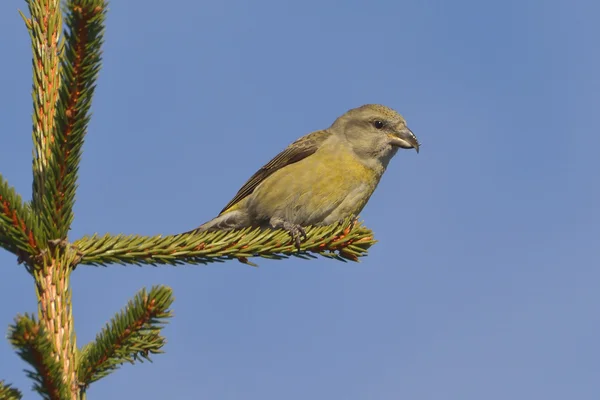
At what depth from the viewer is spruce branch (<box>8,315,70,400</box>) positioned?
2010 mm

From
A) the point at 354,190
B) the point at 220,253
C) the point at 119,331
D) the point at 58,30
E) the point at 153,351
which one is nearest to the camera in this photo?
the point at 119,331

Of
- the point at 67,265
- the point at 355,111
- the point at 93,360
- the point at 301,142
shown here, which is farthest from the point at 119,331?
the point at 355,111

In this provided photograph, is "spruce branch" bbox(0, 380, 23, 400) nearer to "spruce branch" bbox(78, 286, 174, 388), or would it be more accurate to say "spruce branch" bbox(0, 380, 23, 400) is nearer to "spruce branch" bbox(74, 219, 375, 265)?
"spruce branch" bbox(78, 286, 174, 388)

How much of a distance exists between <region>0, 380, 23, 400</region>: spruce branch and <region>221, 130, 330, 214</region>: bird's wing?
461 cm

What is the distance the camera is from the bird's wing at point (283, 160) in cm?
703

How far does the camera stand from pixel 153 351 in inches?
108

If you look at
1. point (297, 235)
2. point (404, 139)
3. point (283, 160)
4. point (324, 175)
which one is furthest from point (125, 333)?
point (404, 139)

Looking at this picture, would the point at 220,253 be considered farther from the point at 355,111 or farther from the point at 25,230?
the point at 355,111

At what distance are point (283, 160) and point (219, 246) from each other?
135 inches

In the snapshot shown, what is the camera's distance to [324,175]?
256 inches

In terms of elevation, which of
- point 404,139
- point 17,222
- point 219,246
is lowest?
point 17,222

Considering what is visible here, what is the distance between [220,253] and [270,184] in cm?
293

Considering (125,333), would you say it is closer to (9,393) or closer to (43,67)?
(9,393)

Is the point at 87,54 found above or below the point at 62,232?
above
